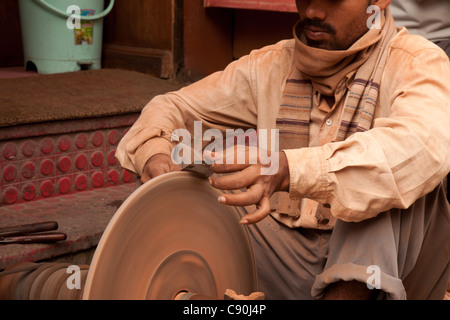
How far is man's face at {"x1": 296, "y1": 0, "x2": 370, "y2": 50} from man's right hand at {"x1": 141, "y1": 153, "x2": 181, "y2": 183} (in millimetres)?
622

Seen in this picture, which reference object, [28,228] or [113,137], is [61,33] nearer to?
[113,137]

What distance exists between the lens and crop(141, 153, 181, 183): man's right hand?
205cm

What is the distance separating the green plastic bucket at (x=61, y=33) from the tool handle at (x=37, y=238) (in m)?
1.79

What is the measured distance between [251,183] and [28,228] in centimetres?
141

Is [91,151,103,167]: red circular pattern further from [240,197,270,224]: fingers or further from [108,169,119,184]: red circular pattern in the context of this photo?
[240,197,270,224]: fingers

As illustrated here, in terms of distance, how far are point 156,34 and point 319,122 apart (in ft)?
7.31

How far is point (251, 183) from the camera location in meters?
1.76

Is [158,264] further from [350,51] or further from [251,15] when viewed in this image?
[251,15]

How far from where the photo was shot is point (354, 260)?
1858 millimetres

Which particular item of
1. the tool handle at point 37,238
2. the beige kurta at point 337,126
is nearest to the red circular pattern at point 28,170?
the tool handle at point 37,238

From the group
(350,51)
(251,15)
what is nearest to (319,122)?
(350,51)

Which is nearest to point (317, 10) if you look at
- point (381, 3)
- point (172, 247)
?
point (381, 3)

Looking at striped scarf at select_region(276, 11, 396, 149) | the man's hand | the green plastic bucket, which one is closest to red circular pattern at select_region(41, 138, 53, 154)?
the green plastic bucket

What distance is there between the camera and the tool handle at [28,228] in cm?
279
